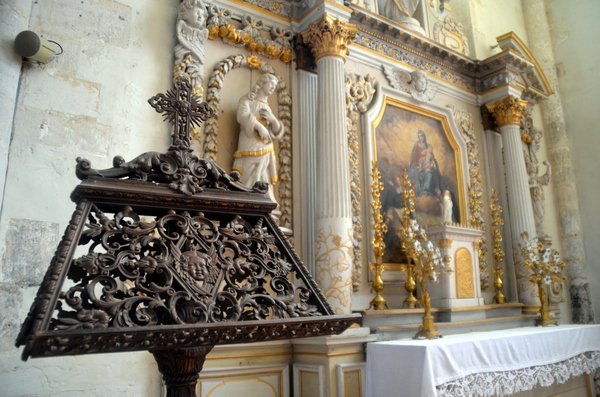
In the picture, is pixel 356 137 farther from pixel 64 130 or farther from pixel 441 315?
pixel 64 130

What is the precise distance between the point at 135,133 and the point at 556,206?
7913 mm

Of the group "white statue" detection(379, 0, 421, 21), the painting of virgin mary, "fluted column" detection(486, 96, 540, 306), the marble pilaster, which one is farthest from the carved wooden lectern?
the marble pilaster

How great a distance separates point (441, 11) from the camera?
8.22 m

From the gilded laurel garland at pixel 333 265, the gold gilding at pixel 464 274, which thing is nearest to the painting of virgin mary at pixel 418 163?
the gold gilding at pixel 464 274

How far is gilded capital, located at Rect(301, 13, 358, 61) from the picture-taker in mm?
5520

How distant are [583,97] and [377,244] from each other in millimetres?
6212

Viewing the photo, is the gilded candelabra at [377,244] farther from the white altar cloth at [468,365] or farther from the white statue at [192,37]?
the white statue at [192,37]

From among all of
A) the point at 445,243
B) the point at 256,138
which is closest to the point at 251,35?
the point at 256,138

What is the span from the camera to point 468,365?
166 inches

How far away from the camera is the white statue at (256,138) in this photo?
503cm

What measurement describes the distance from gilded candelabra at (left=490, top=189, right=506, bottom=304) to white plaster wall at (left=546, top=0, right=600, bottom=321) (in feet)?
7.72

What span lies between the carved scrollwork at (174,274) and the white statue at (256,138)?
10.1ft

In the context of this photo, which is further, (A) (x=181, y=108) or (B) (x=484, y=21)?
(B) (x=484, y=21)

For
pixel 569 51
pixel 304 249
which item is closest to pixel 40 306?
pixel 304 249
